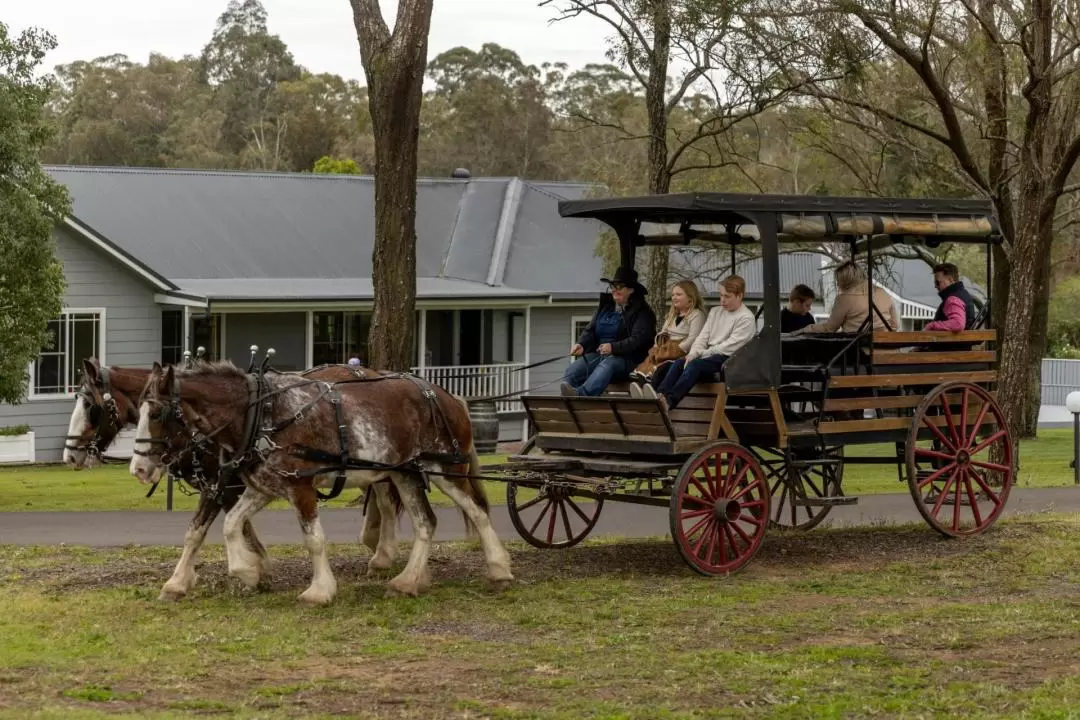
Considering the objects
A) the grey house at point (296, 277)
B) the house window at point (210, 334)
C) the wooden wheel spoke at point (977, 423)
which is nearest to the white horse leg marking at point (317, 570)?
the wooden wheel spoke at point (977, 423)

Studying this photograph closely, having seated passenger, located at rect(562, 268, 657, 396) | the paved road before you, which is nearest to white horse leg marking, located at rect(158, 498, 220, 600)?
the paved road

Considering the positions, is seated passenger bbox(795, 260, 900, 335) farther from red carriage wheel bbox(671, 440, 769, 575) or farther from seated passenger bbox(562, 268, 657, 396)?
red carriage wheel bbox(671, 440, 769, 575)

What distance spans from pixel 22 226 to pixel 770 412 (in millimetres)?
11479

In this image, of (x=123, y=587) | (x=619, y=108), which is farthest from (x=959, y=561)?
(x=619, y=108)

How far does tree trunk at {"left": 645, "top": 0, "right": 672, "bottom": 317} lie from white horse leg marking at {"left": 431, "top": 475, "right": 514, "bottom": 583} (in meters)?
11.3

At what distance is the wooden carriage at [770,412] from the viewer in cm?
1168

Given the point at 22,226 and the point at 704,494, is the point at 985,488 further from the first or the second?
the point at 22,226

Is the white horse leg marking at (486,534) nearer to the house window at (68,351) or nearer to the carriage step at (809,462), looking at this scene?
the carriage step at (809,462)

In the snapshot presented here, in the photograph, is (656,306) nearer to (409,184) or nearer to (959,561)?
(409,184)

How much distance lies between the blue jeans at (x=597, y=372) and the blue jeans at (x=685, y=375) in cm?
65

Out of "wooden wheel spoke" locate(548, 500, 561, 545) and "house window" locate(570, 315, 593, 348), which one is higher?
"house window" locate(570, 315, 593, 348)

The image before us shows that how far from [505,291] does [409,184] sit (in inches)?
589

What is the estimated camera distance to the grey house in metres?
27.8

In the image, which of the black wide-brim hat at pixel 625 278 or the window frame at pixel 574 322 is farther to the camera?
the window frame at pixel 574 322
